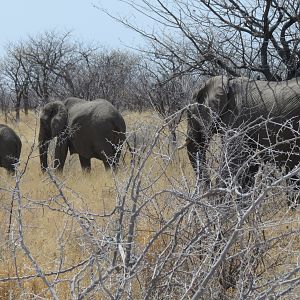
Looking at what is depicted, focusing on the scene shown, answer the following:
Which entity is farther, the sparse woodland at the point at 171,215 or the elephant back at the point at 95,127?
the elephant back at the point at 95,127

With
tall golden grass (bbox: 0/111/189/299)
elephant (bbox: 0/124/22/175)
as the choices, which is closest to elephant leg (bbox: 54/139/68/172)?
tall golden grass (bbox: 0/111/189/299)

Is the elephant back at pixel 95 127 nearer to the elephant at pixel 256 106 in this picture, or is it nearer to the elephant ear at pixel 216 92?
the elephant ear at pixel 216 92

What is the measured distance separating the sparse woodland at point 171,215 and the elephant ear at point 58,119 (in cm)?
82

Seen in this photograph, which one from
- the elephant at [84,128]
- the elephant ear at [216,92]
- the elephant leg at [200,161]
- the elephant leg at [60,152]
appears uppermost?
the elephant ear at [216,92]

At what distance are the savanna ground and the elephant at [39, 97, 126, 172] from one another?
2443mm

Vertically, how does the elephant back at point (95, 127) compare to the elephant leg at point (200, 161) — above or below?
below

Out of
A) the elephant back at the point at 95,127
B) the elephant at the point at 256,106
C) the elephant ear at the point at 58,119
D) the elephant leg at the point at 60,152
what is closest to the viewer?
the elephant at the point at 256,106

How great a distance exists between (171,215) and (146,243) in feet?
Result: 0.86

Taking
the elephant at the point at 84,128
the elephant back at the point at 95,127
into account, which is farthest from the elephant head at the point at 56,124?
the elephant back at the point at 95,127

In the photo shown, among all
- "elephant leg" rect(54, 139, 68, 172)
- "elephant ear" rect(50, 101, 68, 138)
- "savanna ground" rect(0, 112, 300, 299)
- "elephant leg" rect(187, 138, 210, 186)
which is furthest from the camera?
"elephant ear" rect(50, 101, 68, 138)

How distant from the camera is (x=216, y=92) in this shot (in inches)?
277

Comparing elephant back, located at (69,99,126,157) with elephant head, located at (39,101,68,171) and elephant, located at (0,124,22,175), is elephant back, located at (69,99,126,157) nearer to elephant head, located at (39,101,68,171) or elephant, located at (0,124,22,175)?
elephant head, located at (39,101,68,171)

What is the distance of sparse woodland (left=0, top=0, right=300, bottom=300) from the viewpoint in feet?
7.89

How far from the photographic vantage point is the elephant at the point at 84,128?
10.8 metres
